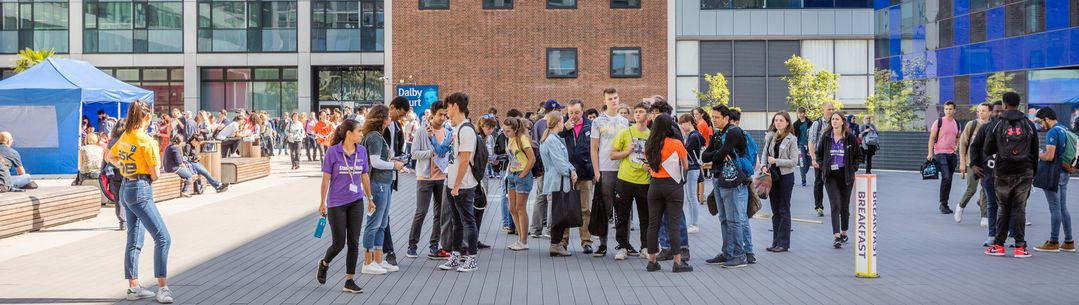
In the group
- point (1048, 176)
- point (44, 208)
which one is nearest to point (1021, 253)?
point (1048, 176)

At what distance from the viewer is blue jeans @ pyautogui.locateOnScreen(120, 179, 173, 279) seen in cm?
838

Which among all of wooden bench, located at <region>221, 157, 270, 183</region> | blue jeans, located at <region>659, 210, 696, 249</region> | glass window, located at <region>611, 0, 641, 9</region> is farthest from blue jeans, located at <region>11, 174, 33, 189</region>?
glass window, located at <region>611, 0, 641, 9</region>

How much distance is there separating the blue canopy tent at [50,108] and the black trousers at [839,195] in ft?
62.2

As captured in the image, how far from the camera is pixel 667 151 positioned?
389 inches

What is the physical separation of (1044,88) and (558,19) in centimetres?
1942

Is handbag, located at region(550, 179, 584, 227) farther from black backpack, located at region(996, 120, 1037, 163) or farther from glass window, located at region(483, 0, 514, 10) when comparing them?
glass window, located at region(483, 0, 514, 10)

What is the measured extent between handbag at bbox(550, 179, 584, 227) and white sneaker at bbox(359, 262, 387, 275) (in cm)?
194

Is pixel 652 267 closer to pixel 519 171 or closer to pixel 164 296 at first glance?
pixel 519 171

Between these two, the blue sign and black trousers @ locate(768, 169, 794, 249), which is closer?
black trousers @ locate(768, 169, 794, 249)

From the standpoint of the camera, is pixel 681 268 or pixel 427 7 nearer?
pixel 681 268

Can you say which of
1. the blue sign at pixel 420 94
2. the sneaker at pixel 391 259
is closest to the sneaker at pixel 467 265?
the sneaker at pixel 391 259

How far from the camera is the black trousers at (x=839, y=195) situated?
12211 millimetres

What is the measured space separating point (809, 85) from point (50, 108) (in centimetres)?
2766

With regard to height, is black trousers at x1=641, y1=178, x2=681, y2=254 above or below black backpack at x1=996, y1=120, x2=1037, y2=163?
below
